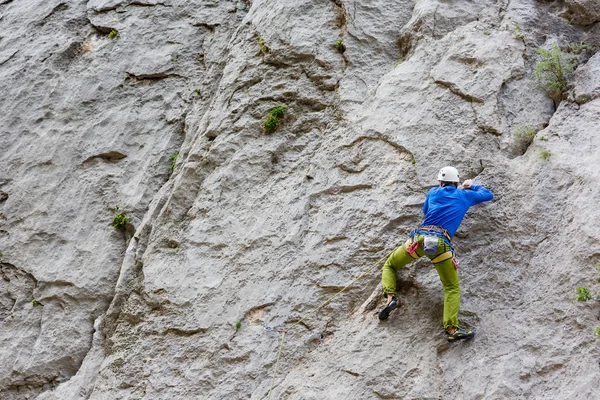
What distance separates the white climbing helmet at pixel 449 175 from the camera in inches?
291

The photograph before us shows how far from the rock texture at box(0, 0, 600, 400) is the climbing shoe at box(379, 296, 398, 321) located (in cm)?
16

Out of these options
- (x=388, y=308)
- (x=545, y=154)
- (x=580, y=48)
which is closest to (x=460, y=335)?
(x=388, y=308)

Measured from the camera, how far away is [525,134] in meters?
8.16

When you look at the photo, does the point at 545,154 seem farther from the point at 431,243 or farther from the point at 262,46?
the point at 262,46

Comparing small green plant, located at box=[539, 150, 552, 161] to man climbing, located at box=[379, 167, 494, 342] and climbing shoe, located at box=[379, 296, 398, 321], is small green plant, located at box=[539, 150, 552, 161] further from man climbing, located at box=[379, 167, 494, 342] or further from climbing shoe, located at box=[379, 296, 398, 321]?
climbing shoe, located at box=[379, 296, 398, 321]

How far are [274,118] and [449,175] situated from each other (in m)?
3.30

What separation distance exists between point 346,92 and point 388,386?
4623mm

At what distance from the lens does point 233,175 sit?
947 cm

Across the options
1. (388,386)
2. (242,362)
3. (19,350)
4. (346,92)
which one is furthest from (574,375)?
(19,350)

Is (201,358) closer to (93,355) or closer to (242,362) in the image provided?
(242,362)

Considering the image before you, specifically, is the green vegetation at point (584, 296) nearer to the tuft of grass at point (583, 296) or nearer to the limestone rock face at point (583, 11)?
the tuft of grass at point (583, 296)

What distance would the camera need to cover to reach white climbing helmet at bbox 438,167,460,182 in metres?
7.40

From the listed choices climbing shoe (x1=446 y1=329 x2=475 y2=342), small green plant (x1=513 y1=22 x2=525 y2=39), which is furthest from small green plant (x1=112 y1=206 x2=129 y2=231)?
small green plant (x1=513 y1=22 x2=525 y2=39)

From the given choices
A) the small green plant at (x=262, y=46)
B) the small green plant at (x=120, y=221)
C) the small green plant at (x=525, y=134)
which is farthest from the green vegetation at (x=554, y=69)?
the small green plant at (x=120, y=221)
